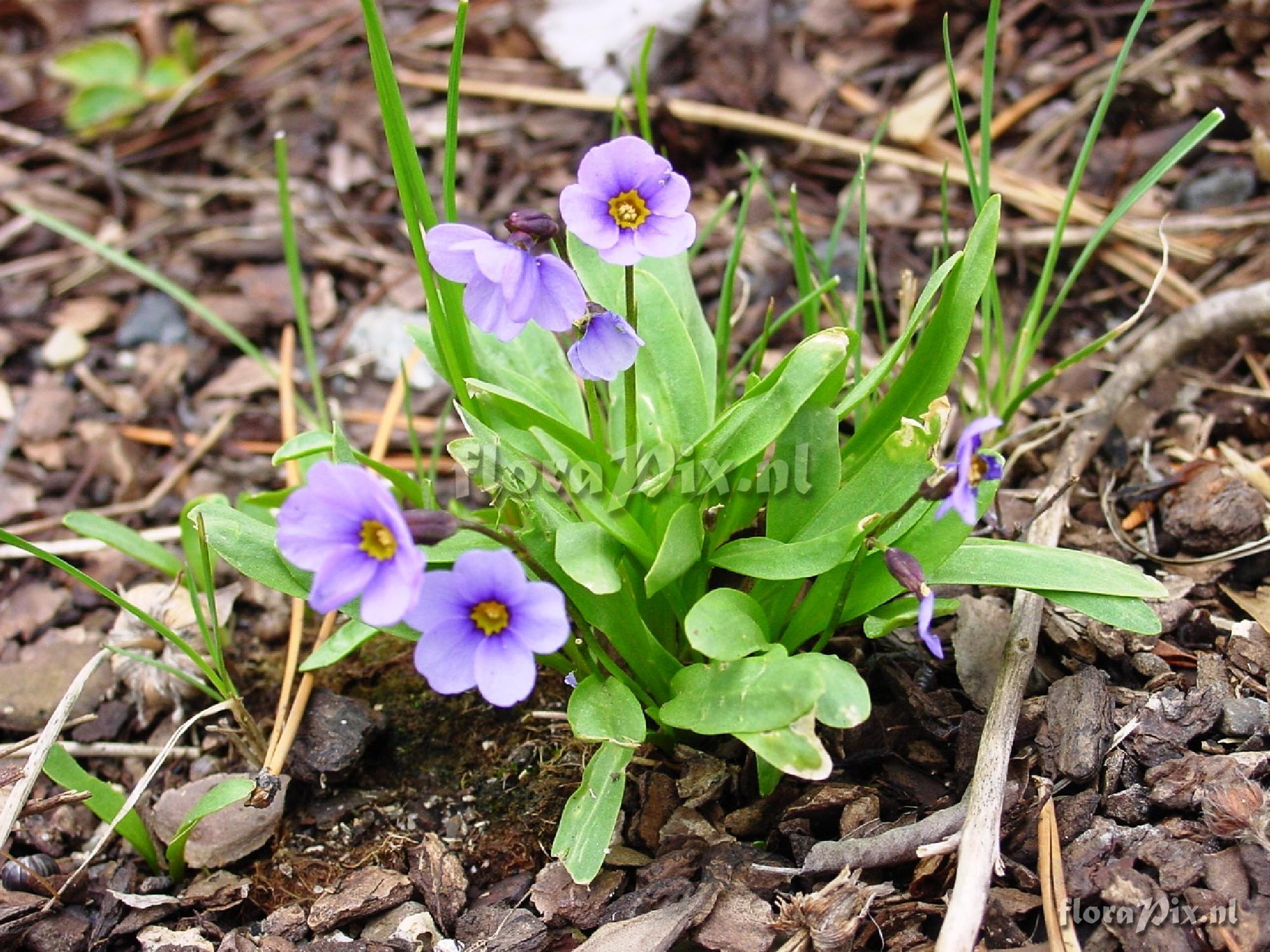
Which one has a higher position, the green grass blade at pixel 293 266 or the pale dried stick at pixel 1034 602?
the green grass blade at pixel 293 266

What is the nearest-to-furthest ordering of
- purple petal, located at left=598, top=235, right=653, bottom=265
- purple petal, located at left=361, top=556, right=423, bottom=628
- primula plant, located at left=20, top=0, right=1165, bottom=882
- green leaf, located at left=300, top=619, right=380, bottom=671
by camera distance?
purple petal, located at left=361, top=556, right=423, bottom=628, primula plant, located at left=20, top=0, right=1165, bottom=882, purple petal, located at left=598, top=235, right=653, bottom=265, green leaf, located at left=300, top=619, right=380, bottom=671

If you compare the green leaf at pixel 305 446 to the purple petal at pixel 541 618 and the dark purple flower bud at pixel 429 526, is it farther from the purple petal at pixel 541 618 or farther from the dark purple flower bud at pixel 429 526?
the purple petal at pixel 541 618

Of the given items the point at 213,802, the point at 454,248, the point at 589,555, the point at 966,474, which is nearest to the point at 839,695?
the point at 966,474

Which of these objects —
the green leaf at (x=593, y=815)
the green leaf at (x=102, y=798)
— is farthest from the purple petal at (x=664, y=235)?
the green leaf at (x=102, y=798)

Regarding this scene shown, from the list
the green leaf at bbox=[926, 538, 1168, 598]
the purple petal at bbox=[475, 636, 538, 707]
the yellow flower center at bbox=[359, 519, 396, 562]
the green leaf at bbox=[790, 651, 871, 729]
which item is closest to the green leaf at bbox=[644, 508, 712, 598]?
the green leaf at bbox=[790, 651, 871, 729]

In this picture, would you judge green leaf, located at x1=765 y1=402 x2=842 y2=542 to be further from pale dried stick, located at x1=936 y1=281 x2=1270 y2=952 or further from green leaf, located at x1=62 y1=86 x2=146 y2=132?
green leaf, located at x1=62 y1=86 x2=146 y2=132

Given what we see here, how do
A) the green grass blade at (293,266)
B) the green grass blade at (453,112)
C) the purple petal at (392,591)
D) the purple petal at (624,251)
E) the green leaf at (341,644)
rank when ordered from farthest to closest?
the green grass blade at (293,266) → the green leaf at (341,644) → the green grass blade at (453,112) → the purple petal at (624,251) → the purple petal at (392,591)

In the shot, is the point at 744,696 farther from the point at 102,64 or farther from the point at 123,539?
the point at 102,64
